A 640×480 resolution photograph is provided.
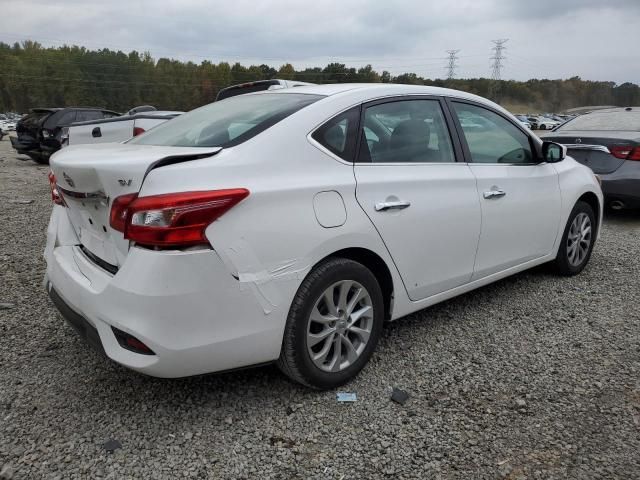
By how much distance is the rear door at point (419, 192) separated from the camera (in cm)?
271

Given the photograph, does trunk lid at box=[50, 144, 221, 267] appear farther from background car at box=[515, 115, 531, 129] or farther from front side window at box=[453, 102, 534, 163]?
background car at box=[515, 115, 531, 129]

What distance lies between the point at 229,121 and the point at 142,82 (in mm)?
98294

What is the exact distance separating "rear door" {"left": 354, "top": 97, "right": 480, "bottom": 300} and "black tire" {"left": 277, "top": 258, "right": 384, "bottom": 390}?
248mm

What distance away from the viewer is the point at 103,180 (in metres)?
2.15

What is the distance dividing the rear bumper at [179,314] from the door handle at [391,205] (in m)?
0.76

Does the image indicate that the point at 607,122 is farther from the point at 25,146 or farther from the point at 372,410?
the point at 25,146

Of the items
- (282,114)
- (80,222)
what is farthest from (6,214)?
(282,114)

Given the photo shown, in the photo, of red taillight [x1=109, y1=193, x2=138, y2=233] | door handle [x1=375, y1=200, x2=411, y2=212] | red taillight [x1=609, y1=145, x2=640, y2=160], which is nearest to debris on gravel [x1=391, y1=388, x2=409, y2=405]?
door handle [x1=375, y1=200, x2=411, y2=212]

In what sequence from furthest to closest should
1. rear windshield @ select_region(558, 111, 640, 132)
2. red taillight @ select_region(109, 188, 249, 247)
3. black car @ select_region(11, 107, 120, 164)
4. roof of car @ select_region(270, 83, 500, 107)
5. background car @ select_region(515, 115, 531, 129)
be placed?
black car @ select_region(11, 107, 120, 164) → rear windshield @ select_region(558, 111, 640, 132) → background car @ select_region(515, 115, 531, 129) → roof of car @ select_region(270, 83, 500, 107) → red taillight @ select_region(109, 188, 249, 247)

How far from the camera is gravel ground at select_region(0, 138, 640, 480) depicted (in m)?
2.13

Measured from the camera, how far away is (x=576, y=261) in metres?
4.52

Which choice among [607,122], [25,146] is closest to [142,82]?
[25,146]

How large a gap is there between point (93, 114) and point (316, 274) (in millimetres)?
14092

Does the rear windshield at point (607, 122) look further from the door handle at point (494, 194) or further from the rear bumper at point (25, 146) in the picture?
the rear bumper at point (25, 146)
